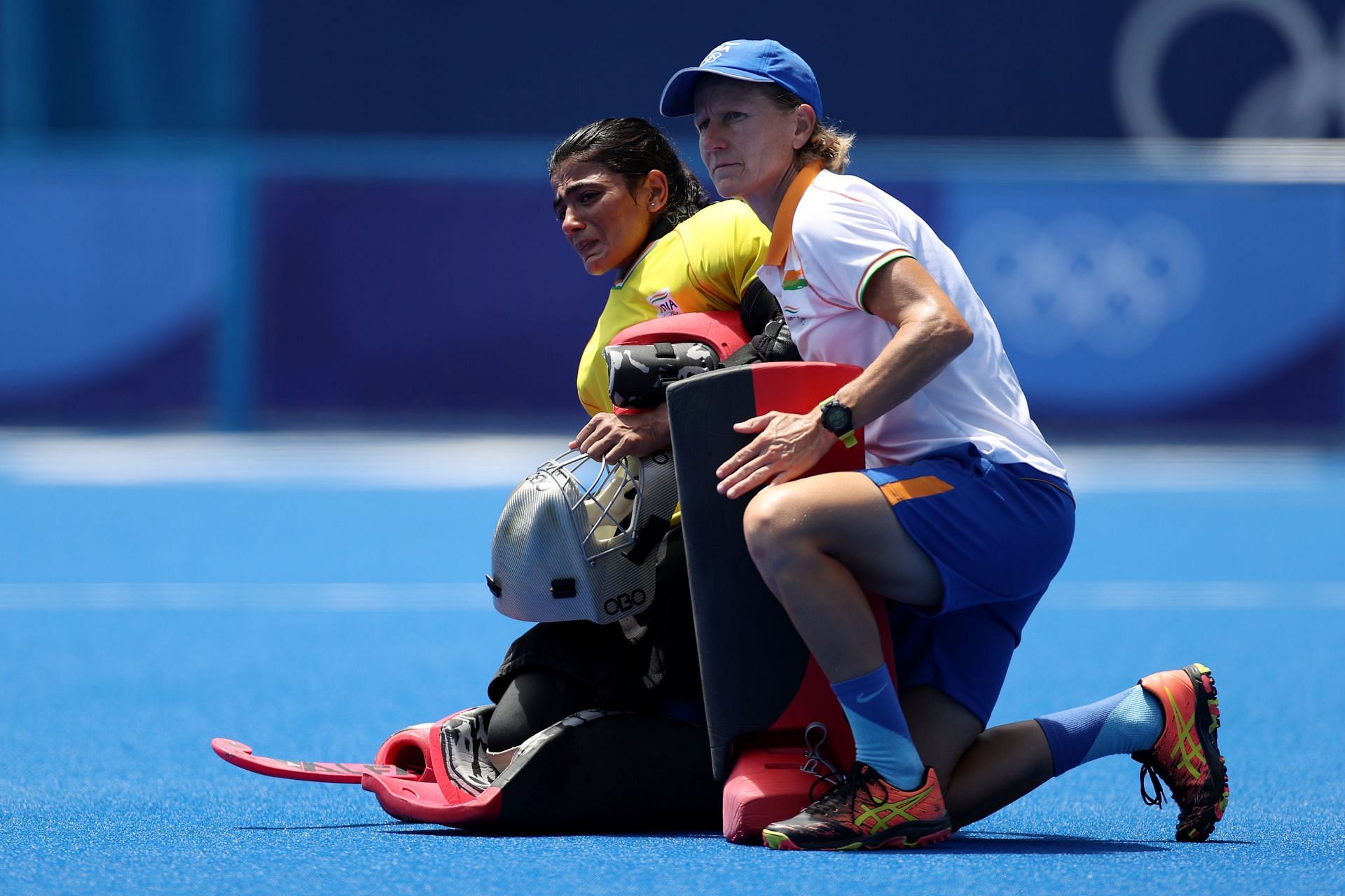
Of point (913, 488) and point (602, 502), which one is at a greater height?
point (913, 488)

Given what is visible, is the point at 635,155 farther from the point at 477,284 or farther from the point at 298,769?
the point at 477,284

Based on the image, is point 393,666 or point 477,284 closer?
point 393,666

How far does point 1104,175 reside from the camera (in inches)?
553

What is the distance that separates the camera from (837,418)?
3.51 metres

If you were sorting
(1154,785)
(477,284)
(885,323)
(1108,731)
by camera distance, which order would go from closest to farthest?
(885,323) → (1108,731) → (1154,785) → (477,284)

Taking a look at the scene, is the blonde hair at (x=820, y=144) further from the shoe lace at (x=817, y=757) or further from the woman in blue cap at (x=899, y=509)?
the shoe lace at (x=817, y=757)

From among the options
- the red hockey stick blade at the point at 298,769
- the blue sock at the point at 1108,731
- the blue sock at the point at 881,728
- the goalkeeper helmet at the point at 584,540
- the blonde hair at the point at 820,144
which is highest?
the blonde hair at the point at 820,144

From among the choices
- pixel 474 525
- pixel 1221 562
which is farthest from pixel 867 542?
pixel 474 525

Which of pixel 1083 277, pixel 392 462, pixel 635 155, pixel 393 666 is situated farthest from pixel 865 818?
pixel 1083 277

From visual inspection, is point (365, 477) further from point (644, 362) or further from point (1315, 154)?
point (644, 362)

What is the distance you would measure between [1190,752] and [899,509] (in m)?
0.93

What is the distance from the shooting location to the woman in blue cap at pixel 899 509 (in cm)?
351

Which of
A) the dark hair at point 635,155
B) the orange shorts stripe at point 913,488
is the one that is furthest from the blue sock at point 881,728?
the dark hair at point 635,155

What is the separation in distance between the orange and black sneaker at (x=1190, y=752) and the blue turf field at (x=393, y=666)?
7cm
